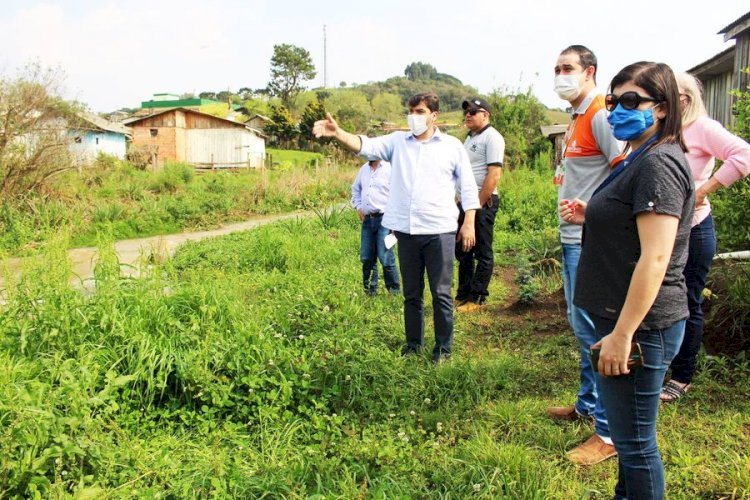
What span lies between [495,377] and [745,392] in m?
1.49

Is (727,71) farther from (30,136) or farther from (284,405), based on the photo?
(30,136)

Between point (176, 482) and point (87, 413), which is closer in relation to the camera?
point (176, 482)

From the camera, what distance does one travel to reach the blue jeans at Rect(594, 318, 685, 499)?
193 cm

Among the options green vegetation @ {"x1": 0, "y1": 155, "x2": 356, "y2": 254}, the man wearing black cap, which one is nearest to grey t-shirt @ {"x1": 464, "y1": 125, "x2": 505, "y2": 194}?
the man wearing black cap

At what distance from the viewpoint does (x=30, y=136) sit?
12.3m

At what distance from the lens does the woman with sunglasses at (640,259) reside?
182 cm

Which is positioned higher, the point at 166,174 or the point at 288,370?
the point at 166,174

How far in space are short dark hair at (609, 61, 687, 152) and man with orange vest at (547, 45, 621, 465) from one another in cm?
98

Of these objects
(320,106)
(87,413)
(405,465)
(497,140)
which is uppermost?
(320,106)

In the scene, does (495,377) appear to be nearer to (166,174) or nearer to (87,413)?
(87,413)

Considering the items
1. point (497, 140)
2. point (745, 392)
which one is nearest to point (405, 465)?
point (745, 392)

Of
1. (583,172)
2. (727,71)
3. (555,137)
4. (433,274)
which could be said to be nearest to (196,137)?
(555,137)

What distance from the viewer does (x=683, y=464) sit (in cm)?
276

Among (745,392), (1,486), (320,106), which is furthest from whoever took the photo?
(320,106)
